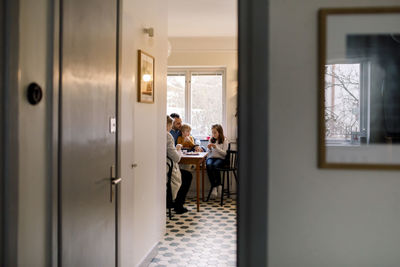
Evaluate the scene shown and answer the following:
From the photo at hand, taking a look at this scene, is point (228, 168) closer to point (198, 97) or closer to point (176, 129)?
point (176, 129)

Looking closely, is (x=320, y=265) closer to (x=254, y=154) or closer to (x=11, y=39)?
(x=254, y=154)

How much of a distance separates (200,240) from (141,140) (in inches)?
62.6

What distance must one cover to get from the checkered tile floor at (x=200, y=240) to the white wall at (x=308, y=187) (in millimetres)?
2465

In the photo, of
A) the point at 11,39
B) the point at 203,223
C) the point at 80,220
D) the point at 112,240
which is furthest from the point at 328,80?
the point at 203,223

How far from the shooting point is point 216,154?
641 centimetres

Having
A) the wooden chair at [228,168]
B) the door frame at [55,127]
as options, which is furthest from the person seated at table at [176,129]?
the door frame at [55,127]

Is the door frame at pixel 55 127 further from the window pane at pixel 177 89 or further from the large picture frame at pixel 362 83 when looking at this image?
Result: the window pane at pixel 177 89

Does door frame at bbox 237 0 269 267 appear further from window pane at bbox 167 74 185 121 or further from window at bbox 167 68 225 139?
window pane at bbox 167 74 185 121

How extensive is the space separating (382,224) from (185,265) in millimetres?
2595

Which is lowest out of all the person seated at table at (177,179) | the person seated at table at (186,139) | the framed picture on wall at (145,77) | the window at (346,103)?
the person seated at table at (177,179)

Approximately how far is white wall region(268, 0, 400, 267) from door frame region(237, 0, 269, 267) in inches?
1.1

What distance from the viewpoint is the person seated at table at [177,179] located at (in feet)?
16.5

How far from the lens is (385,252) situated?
1296mm

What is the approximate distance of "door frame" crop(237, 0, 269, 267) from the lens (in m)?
1.30
